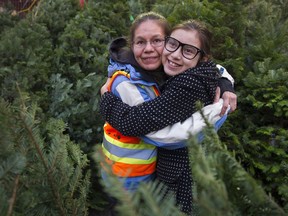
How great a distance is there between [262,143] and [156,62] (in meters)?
1.46

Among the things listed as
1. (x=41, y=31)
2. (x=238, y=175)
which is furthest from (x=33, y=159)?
(x=41, y=31)

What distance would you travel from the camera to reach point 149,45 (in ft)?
8.16

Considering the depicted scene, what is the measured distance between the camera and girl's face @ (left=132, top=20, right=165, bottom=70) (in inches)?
97.6

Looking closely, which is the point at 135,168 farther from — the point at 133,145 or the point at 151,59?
the point at 151,59

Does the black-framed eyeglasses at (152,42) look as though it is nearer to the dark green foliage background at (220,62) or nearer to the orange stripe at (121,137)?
the orange stripe at (121,137)

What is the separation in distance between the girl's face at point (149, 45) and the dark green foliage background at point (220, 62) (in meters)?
1.02

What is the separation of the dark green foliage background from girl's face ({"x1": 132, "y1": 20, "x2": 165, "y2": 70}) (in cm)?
102

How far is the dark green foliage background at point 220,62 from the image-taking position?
10.8 ft

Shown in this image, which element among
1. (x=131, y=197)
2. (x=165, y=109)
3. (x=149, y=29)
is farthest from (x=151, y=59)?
(x=131, y=197)

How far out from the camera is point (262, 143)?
10.8ft

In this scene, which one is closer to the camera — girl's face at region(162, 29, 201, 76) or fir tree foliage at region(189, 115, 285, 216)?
fir tree foliage at region(189, 115, 285, 216)

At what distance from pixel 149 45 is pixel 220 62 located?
52.9 inches

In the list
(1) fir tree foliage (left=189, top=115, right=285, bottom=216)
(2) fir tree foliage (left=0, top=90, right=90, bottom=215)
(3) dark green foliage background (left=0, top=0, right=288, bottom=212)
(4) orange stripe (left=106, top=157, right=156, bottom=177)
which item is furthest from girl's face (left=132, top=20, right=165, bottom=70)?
(1) fir tree foliage (left=189, top=115, right=285, bottom=216)

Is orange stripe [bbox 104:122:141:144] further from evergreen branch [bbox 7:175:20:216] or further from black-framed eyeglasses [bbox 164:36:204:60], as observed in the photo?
evergreen branch [bbox 7:175:20:216]
